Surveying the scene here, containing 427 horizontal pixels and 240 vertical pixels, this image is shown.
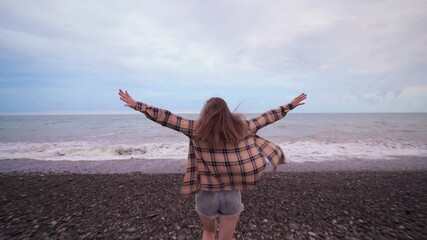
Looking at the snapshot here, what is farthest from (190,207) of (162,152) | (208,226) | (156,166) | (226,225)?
(162,152)

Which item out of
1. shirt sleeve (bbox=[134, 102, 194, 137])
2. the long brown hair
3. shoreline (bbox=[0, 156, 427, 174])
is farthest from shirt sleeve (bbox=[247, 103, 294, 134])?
shoreline (bbox=[0, 156, 427, 174])

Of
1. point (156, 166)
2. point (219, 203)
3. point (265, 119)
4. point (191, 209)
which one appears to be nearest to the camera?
point (219, 203)

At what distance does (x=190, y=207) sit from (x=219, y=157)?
162 inches

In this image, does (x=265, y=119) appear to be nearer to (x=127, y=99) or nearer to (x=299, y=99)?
(x=299, y=99)

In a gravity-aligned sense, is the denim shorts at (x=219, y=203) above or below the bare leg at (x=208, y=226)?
above

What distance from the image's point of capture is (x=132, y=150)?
16.3 m

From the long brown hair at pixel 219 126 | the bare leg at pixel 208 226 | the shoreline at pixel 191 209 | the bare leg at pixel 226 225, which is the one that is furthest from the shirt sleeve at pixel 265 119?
the shoreline at pixel 191 209

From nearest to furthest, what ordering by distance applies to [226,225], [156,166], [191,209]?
1. [226,225]
2. [191,209]
3. [156,166]

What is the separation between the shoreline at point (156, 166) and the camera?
1085 cm

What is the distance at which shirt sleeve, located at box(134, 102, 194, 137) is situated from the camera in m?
2.52

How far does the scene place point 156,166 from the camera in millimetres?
11727

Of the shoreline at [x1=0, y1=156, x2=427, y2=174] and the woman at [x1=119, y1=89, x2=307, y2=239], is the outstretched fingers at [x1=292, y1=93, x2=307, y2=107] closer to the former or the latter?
the woman at [x1=119, y1=89, x2=307, y2=239]

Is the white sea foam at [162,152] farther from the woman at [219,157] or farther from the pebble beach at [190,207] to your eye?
the woman at [219,157]

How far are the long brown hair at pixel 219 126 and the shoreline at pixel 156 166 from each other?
866 centimetres
